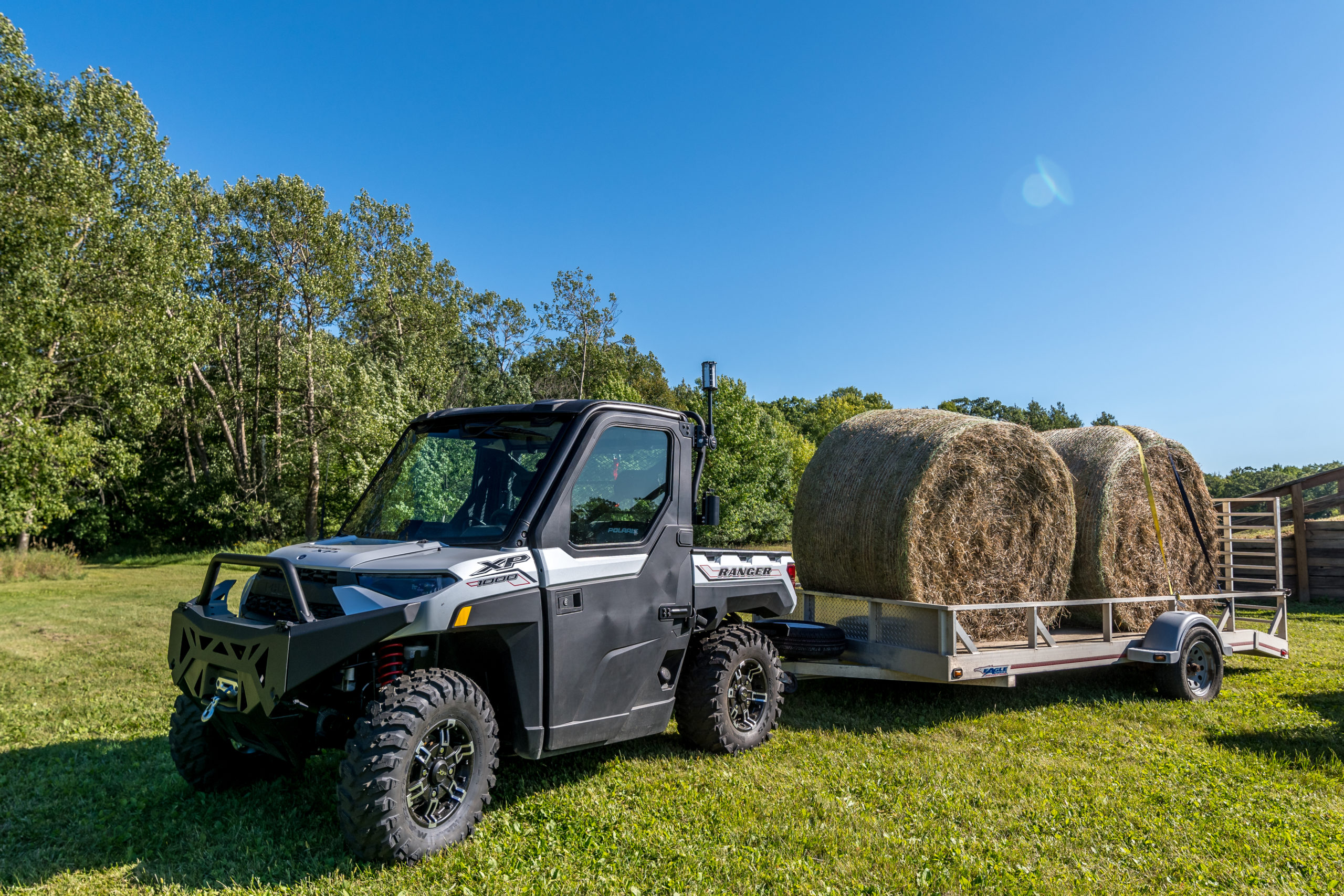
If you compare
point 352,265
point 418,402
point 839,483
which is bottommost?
point 839,483

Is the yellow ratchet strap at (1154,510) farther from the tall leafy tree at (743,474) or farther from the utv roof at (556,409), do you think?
the tall leafy tree at (743,474)

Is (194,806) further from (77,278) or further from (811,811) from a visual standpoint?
(77,278)

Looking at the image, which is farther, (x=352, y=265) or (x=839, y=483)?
(x=352, y=265)

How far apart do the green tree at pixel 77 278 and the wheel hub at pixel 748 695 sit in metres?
19.2

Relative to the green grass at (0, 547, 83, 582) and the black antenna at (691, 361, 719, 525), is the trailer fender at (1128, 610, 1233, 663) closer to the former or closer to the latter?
the black antenna at (691, 361, 719, 525)

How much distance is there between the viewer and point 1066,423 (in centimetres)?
7225

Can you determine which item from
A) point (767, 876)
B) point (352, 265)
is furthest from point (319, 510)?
point (767, 876)

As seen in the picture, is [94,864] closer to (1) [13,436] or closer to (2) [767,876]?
(2) [767,876]

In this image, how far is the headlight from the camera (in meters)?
3.81

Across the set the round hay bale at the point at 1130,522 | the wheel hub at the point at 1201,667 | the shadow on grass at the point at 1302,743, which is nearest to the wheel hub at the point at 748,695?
the shadow on grass at the point at 1302,743

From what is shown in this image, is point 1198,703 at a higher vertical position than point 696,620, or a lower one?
lower

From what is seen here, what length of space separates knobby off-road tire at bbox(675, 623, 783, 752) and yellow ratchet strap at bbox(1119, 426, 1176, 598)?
4658 mm

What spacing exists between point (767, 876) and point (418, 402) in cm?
3541

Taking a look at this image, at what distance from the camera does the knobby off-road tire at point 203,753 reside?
461 cm
